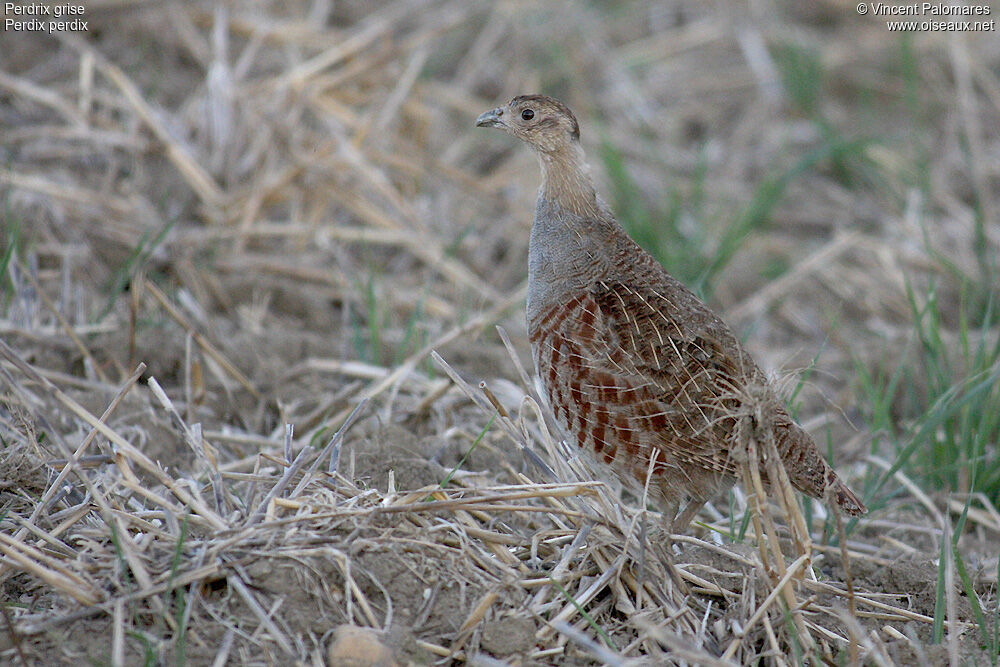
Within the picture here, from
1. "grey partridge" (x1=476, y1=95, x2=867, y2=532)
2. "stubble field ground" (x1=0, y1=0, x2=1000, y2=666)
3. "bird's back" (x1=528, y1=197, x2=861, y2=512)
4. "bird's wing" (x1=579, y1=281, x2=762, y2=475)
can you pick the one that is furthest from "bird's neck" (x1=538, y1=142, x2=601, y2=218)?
"stubble field ground" (x1=0, y1=0, x2=1000, y2=666)

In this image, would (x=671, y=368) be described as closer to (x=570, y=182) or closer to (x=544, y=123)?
(x=570, y=182)

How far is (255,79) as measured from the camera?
6.72 m

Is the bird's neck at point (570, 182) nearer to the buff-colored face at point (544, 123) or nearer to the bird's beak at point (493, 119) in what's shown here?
the buff-colored face at point (544, 123)

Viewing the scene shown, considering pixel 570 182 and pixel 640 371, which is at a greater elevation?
pixel 570 182

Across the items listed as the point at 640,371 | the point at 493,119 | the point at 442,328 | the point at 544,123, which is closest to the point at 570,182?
the point at 544,123

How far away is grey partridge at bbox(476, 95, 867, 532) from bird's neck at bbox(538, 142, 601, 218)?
1 cm

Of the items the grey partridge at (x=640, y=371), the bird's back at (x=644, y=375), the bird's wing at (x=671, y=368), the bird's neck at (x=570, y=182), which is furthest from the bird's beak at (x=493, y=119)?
the bird's wing at (x=671, y=368)

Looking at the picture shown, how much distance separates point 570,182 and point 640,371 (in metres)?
0.80

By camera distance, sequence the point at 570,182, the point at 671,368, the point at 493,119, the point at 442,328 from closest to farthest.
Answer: the point at 671,368, the point at 570,182, the point at 493,119, the point at 442,328

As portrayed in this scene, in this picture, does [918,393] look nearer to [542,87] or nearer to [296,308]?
[296,308]

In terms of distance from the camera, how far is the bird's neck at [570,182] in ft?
11.8

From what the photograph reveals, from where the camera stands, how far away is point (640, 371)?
321 cm

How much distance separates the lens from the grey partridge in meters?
3.13

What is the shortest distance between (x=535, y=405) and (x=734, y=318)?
110 inches
